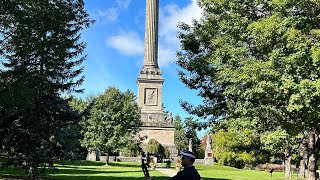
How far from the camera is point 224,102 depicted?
19.1 metres

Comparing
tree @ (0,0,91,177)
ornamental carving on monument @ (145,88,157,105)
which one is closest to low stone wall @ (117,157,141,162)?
ornamental carving on monument @ (145,88,157,105)

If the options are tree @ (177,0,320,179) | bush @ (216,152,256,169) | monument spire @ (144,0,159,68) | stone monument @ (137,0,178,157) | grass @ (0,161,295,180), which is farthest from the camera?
monument spire @ (144,0,159,68)

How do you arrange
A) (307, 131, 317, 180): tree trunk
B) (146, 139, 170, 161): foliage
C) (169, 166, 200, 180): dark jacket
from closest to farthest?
(169, 166, 200, 180): dark jacket → (307, 131, 317, 180): tree trunk → (146, 139, 170, 161): foliage

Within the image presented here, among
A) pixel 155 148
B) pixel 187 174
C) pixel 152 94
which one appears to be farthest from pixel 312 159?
pixel 152 94

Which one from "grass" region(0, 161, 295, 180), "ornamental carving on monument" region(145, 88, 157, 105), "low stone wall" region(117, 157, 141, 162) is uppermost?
"ornamental carving on monument" region(145, 88, 157, 105)

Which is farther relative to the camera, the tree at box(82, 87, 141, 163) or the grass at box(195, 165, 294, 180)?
the tree at box(82, 87, 141, 163)

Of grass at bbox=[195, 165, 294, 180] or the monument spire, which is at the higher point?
the monument spire

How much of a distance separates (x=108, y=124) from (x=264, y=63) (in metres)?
31.6

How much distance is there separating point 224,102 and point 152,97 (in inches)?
1621

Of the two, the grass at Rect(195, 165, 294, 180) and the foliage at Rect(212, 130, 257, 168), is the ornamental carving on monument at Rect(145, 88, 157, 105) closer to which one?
the foliage at Rect(212, 130, 257, 168)

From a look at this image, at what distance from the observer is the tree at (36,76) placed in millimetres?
14438

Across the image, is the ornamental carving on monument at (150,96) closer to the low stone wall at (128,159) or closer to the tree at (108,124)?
the low stone wall at (128,159)

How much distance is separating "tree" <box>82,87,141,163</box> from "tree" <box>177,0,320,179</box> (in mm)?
25065

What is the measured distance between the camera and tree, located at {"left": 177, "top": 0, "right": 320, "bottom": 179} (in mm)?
13359
